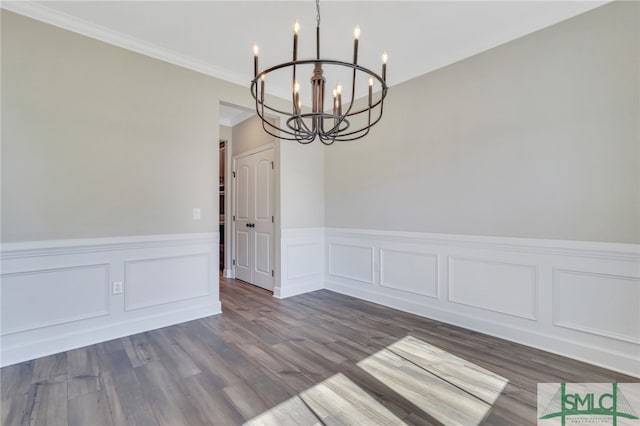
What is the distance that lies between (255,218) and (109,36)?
106 inches

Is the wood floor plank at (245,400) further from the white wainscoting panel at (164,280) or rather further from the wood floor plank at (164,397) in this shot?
the white wainscoting panel at (164,280)

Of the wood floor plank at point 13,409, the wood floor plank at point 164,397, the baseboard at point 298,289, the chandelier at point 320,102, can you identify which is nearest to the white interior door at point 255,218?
the baseboard at point 298,289

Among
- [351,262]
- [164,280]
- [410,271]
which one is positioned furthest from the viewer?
[351,262]

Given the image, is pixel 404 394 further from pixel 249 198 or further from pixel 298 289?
pixel 249 198

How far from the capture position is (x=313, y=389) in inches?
76.2

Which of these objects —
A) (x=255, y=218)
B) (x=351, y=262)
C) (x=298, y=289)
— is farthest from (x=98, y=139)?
(x=351, y=262)

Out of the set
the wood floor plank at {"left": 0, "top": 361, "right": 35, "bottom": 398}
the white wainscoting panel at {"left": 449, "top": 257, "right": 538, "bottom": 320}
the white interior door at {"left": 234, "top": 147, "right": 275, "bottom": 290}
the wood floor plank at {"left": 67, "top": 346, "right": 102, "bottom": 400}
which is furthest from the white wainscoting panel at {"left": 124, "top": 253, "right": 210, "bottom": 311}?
the white wainscoting panel at {"left": 449, "top": 257, "right": 538, "bottom": 320}

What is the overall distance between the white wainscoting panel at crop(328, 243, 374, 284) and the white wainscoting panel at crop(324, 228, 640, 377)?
53 mm

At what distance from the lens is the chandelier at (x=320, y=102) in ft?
4.77

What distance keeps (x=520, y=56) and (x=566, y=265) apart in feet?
5.97

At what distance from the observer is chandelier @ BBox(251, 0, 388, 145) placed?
1.45m

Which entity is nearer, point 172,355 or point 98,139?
point 172,355

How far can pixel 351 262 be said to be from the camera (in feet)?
13.3

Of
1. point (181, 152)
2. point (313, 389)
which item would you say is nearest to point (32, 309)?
point (181, 152)
